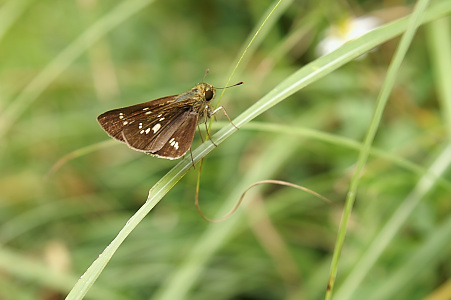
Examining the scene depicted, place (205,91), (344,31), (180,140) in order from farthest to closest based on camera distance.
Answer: (344,31) → (205,91) → (180,140)

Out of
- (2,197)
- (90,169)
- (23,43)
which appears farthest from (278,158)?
(23,43)

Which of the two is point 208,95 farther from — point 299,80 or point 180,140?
point 299,80

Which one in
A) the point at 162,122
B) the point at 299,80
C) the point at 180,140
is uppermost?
the point at 162,122

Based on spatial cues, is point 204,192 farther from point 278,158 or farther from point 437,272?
point 437,272

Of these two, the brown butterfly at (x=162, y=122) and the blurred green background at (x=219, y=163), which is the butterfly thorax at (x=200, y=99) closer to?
the brown butterfly at (x=162, y=122)

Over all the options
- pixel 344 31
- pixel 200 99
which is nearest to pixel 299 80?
pixel 200 99

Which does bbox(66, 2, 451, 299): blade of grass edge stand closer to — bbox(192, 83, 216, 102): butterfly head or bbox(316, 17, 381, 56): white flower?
bbox(192, 83, 216, 102): butterfly head

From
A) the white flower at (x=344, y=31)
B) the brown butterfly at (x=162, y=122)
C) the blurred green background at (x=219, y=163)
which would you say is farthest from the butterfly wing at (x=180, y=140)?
the white flower at (x=344, y=31)
